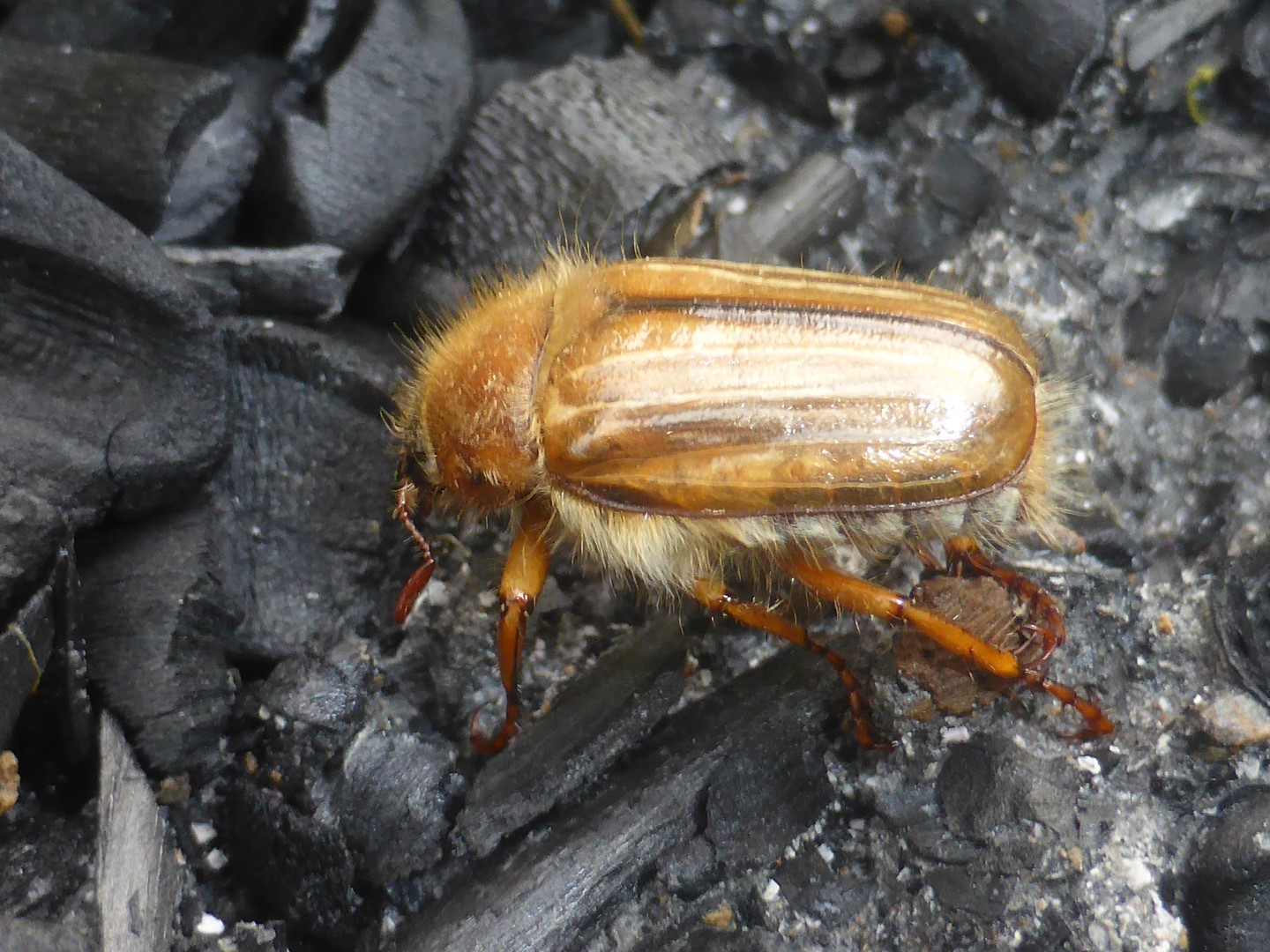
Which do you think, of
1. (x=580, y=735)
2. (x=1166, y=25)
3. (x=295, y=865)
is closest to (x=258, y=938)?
(x=295, y=865)

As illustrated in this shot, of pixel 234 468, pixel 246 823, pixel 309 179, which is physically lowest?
pixel 246 823

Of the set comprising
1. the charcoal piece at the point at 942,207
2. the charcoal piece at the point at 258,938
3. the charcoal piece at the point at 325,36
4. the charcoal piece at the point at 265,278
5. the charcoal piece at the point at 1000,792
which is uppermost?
the charcoal piece at the point at 325,36

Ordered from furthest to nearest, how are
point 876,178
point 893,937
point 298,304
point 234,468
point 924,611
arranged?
point 876,178 → point 298,304 → point 234,468 → point 924,611 → point 893,937


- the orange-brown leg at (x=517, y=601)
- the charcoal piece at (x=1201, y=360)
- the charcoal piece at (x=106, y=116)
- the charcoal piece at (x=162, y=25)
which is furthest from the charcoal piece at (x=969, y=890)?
the charcoal piece at (x=162, y=25)

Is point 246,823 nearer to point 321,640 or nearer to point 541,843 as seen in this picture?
point 321,640

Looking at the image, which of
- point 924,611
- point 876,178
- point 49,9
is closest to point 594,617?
point 924,611

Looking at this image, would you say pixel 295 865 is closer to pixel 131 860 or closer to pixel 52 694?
pixel 131 860

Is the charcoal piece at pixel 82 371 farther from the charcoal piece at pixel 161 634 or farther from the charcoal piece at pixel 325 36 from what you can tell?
the charcoal piece at pixel 325 36

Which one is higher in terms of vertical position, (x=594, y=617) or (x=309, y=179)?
(x=309, y=179)
